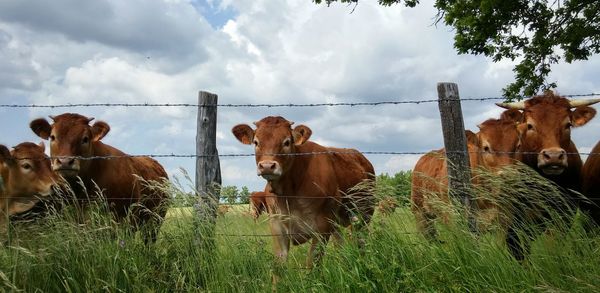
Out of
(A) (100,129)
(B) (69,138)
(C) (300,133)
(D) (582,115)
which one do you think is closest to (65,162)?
(B) (69,138)

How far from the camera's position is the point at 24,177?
7.08 m

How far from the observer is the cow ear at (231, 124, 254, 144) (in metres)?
7.30

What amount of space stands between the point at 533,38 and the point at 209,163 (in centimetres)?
1154

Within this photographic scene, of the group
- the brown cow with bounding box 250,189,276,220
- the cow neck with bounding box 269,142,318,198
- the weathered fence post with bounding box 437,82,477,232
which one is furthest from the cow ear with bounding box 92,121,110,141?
the weathered fence post with bounding box 437,82,477,232

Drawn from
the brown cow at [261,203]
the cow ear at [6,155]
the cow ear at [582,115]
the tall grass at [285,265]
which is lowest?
the tall grass at [285,265]

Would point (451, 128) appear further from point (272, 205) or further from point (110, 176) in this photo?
point (110, 176)

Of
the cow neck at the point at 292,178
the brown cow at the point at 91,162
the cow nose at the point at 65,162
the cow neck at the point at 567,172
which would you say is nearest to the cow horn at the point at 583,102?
the cow neck at the point at 567,172

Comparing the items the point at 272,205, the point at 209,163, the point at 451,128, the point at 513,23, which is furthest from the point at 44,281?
the point at 513,23

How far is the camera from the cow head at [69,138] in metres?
6.26

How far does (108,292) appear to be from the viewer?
452 centimetres

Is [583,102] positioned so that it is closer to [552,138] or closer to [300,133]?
[552,138]

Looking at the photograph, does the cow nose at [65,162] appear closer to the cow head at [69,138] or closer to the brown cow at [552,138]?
the cow head at [69,138]

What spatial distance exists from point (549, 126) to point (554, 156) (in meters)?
0.50

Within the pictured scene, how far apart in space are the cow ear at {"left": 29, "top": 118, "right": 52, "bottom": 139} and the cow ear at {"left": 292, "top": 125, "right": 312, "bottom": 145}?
9.68ft
